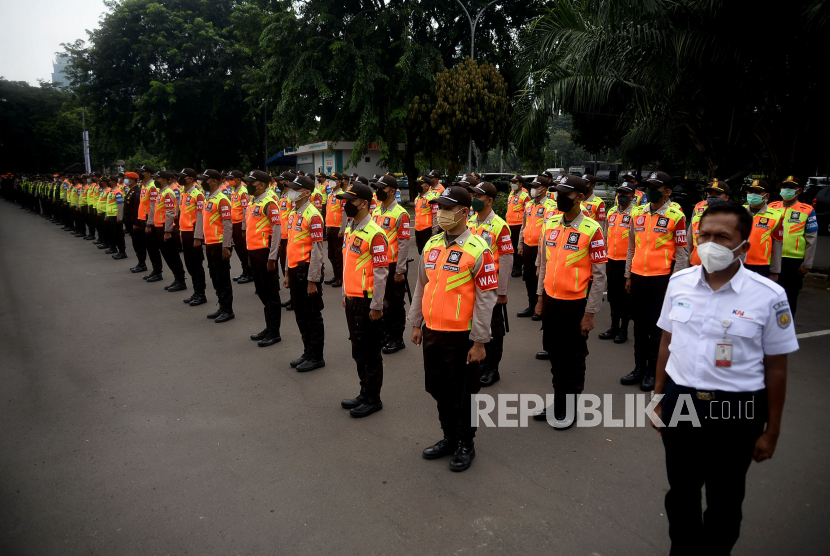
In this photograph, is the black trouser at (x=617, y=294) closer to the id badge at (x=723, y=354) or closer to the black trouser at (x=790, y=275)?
the black trouser at (x=790, y=275)

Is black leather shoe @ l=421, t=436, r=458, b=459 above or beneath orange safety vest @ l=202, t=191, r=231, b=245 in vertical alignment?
beneath

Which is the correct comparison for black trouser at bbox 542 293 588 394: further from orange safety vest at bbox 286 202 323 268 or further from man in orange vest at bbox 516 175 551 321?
man in orange vest at bbox 516 175 551 321

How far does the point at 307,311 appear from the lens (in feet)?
20.2

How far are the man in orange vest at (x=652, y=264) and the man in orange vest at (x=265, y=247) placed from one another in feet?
14.0

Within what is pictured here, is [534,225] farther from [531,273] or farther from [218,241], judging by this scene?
[218,241]

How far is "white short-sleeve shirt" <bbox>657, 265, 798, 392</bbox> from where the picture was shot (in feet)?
7.80

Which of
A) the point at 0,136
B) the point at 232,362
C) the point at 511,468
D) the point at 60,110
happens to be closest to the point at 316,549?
the point at 511,468

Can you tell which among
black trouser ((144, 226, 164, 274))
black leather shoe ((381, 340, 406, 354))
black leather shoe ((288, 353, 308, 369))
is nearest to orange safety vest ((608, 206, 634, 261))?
black leather shoe ((381, 340, 406, 354))

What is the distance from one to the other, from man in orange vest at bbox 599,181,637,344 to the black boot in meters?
1.42

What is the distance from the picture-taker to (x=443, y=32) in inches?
923

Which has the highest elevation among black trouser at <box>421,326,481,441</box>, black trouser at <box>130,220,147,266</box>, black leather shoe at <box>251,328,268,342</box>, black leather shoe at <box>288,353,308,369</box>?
black trouser at <box>130,220,147,266</box>

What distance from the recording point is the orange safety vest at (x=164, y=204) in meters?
10.1

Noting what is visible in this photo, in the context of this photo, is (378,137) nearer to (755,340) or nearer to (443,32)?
(443,32)

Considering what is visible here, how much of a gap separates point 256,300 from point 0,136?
5672 centimetres
